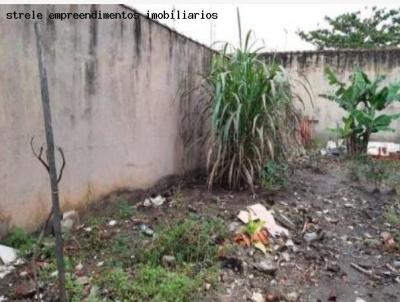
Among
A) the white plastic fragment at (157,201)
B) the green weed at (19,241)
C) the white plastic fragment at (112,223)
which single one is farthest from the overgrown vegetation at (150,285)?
the white plastic fragment at (157,201)

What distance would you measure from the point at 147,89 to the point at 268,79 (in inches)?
44.3

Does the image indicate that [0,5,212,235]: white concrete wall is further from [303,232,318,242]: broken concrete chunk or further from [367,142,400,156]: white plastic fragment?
[367,142,400,156]: white plastic fragment

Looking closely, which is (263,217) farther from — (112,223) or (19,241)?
(19,241)

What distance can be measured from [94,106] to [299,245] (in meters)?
1.89

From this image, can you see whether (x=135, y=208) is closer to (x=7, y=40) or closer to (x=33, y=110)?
(x=33, y=110)

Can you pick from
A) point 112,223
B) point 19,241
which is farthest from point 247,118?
point 19,241

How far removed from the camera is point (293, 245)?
291 centimetres

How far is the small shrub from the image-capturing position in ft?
7.93

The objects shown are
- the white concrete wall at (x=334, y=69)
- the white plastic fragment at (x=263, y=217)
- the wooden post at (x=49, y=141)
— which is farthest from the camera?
the white concrete wall at (x=334, y=69)

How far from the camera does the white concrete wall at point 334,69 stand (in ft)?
28.5

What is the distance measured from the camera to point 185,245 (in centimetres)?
247

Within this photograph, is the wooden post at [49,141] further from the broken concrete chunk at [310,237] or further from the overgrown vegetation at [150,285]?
the broken concrete chunk at [310,237]

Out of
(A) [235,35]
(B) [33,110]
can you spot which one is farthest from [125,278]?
(A) [235,35]

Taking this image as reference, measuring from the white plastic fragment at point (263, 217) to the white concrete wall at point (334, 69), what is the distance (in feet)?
19.4
